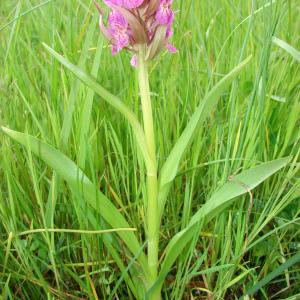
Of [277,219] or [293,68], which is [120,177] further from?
[293,68]

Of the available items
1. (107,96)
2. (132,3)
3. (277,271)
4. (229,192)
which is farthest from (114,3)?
(277,271)

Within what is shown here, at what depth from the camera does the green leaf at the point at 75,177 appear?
833 millimetres

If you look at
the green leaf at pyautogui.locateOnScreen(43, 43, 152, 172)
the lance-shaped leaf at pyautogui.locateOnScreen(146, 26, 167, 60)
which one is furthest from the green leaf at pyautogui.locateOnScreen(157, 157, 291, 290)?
the lance-shaped leaf at pyautogui.locateOnScreen(146, 26, 167, 60)

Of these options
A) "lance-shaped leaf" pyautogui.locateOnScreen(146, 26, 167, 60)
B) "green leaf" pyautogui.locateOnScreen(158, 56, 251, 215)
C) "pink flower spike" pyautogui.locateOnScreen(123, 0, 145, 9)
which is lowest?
"green leaf" pyautogui.locateOnScreen(158, 56, 251, 215)

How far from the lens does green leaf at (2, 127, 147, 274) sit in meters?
0.83

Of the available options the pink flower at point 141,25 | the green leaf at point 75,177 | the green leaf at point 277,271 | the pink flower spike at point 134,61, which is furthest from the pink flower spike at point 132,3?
the green leaf at point 277,271

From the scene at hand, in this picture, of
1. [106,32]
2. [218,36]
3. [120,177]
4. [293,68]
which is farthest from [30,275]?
[218,36]

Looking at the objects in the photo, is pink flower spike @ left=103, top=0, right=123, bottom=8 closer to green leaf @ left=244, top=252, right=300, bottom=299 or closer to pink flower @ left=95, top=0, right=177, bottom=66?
pink flower @ left=95, top=0, right=177, bottom=66

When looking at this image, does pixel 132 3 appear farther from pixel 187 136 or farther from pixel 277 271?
pixel 277 271

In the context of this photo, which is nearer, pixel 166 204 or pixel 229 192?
pixel 229 192

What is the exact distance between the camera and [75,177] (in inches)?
33.3

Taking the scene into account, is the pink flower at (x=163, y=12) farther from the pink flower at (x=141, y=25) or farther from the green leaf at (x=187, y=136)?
the green leaf at (x=187, y=136)

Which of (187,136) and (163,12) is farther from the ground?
(163,12)

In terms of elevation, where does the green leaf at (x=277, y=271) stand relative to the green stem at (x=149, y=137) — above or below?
below
